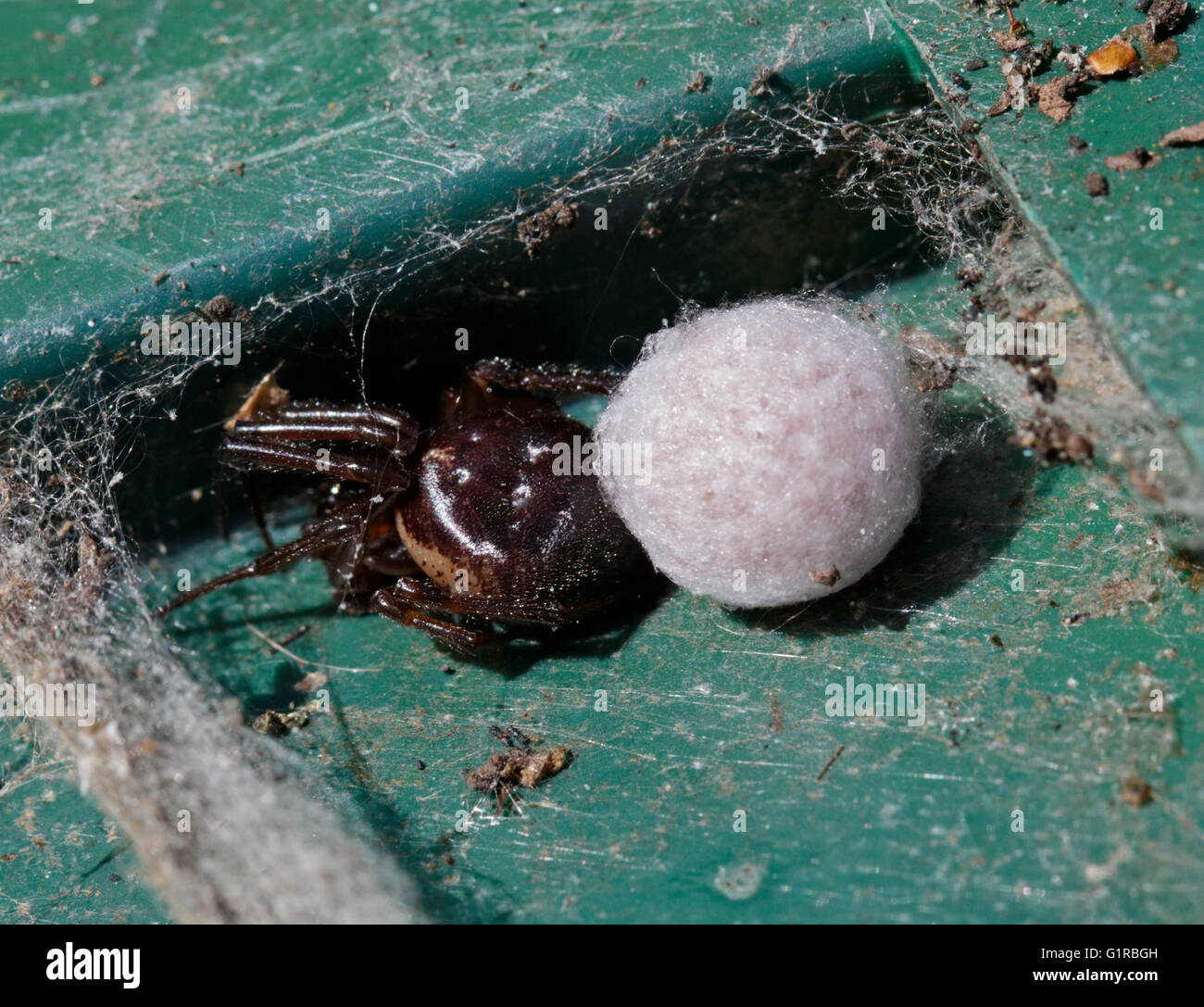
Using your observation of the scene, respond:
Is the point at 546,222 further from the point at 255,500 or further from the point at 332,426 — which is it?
the point at 255,500


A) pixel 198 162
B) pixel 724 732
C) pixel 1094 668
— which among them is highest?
pixel 198 162

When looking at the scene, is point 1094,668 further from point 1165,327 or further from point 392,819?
point 392,819

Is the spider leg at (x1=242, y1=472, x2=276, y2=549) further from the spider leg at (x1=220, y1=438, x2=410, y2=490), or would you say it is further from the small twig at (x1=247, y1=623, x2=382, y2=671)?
the small twig at (x1=247, y1=623, x2=382, y2=671)

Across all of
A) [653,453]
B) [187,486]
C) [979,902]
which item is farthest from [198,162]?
[979,902]
